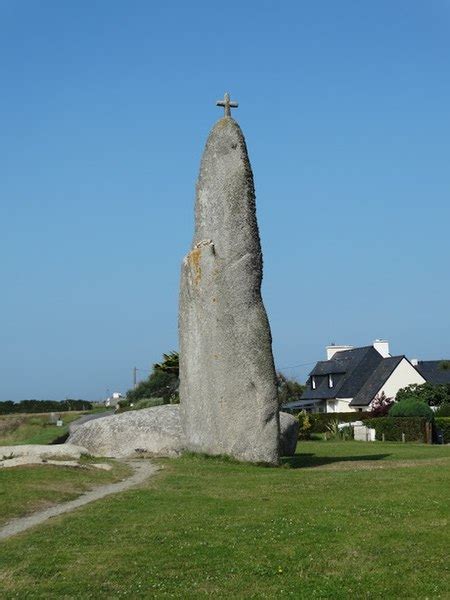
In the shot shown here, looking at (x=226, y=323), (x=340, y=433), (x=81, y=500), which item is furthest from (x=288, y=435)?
(x=340, y=433)

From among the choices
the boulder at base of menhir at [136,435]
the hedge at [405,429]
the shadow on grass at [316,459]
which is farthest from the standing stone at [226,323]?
the hedge at [405,429]

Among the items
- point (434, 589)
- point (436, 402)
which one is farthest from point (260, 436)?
point (436, 402)

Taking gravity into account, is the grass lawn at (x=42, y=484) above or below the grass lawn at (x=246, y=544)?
above

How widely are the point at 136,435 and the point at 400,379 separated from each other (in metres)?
52.3

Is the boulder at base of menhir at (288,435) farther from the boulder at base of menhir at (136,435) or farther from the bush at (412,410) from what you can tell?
the bush at (412,410)

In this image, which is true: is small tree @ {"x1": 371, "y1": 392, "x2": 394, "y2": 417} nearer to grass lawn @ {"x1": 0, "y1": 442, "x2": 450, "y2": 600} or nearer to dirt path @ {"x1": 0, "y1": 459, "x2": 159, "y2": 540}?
dirt path @ {"x1": 0, "y1": 459, "x2": 159, "y2": 540}

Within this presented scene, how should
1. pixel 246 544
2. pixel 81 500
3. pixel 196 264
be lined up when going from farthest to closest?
1. pixel 196 264
2. pixel 81 500
3. pixel 246 544

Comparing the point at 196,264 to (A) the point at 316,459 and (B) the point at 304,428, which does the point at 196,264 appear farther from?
(B) the point at 304,428

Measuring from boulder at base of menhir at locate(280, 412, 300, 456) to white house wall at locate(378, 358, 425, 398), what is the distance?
4620 centimetres

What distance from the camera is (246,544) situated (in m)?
11.7

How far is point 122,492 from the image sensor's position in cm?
1689

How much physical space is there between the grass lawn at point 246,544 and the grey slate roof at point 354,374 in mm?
57834

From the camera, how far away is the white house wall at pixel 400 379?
2918 inches

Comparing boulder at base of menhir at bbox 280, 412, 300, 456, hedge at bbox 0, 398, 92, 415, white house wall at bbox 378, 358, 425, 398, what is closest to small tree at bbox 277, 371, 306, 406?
white house wall at bbox 378, 358, 425, 398
